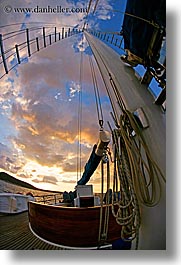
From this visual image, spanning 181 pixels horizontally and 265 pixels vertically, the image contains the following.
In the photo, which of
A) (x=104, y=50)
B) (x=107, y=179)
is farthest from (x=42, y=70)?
(x=107, y=179)

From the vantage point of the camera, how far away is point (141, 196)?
137 cm

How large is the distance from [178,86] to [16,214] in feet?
2.57

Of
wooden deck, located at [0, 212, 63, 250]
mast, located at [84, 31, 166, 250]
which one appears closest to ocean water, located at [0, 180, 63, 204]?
wooden deck, located at [0, 212, 63, 250]

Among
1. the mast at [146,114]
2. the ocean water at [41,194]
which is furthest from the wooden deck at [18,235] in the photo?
the mast at [146,114]

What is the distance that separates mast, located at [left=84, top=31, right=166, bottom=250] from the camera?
138 centimetres

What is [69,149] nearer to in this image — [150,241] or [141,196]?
[141,196]

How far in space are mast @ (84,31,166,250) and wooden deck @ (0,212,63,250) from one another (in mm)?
356

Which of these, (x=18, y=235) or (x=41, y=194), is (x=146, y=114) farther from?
(x=18, y=235)

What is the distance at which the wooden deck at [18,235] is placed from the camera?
143cm

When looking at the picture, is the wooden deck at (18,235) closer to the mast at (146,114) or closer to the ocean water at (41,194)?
the ocean water at (41,194)

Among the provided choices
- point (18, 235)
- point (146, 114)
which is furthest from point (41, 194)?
point (146, 114)

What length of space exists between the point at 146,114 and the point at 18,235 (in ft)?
2.16

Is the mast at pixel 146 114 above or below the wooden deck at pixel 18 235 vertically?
above

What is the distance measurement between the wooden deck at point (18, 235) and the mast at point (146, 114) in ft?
1.17
